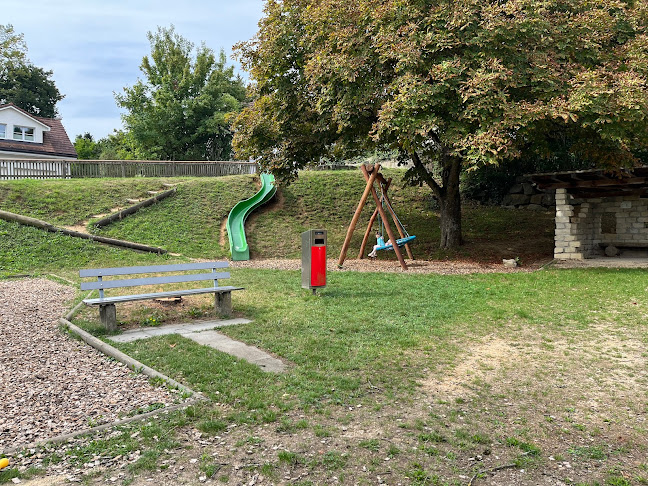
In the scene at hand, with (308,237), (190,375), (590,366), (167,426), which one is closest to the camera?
(167,426)

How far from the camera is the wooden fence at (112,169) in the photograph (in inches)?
955

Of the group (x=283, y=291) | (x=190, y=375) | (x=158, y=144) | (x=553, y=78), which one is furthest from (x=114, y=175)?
(x=190, y=375)

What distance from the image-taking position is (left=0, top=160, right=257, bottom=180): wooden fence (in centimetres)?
2425

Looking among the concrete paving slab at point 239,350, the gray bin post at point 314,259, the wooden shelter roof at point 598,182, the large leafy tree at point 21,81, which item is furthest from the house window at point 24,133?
the concrete paving slab at point 239,350

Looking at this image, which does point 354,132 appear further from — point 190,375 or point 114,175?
point 114,175

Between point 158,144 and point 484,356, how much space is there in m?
37.9

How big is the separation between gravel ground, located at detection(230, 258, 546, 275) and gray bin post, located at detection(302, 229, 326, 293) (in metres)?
3.78

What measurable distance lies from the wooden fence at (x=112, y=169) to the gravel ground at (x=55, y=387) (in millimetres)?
19043

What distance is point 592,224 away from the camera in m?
16.5

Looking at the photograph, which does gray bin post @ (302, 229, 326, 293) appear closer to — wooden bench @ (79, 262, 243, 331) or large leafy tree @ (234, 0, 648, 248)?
wooden bench @ (79, 262, 243, 331)

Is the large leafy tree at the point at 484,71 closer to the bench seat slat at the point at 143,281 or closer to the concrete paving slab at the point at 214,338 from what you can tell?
the bench seat slat at the point at 143,281

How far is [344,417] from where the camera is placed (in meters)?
4.49

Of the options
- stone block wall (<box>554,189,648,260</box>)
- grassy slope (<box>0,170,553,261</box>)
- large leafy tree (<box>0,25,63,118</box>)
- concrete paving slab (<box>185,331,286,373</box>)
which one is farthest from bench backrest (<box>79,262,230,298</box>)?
large leafy tree (<box>0,25,63,118</box>)

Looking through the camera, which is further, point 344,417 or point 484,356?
point 484,356
